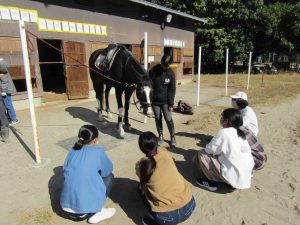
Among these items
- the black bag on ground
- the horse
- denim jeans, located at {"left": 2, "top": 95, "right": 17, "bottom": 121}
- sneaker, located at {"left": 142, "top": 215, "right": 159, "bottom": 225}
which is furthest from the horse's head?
denim jeans, located at {"left": 2, "top": 95, "right": 17, "bottom": 121}

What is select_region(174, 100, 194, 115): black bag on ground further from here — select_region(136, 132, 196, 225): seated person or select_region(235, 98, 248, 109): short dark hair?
select_region(136, 132, 196, 225): seated person

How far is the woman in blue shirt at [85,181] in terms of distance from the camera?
8.86ft

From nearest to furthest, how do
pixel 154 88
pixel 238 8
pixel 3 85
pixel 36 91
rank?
pixel 154 88, pixel 3 85, pixel 36 91, pixel 238 8

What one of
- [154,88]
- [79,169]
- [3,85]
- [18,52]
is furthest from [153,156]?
[18,52]

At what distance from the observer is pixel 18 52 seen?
298 inches

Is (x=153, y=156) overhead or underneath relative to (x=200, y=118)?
overhead

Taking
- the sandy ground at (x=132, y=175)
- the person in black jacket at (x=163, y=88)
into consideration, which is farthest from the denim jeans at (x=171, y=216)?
the person in black jacket at (x=163, y=88)

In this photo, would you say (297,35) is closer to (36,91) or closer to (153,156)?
(36,91)

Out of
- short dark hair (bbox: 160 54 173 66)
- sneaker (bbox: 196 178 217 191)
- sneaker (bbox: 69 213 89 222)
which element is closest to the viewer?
sneaker (bbox: 69 213 89 222)

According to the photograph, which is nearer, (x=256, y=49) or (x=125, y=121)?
(x=125, y=121)

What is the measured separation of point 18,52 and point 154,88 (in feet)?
16.4

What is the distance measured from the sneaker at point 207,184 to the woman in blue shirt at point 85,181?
4.64 feet

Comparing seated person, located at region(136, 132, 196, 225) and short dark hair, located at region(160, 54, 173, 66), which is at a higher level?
short dark hair, located at region(160, 54, 173, 66)

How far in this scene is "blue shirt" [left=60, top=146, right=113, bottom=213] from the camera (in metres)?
2.70
